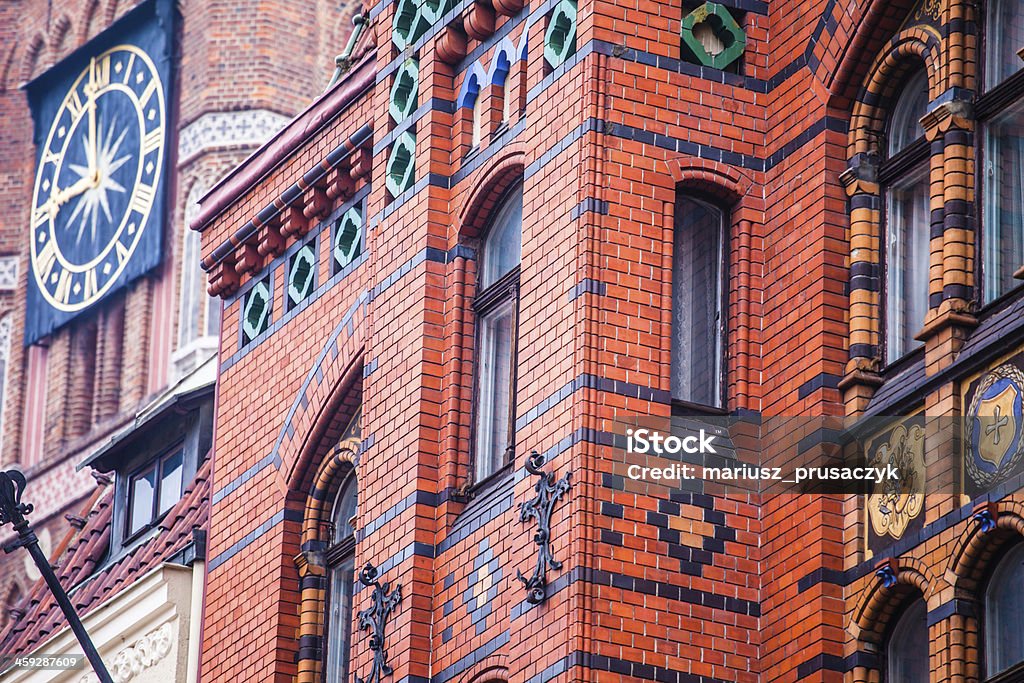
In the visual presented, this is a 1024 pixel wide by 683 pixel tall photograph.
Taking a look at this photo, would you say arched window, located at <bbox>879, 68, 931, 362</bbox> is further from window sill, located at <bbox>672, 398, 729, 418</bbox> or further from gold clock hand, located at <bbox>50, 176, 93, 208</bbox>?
gold clock hand, located at <bbox>50, 176, 93, 208</bbox>

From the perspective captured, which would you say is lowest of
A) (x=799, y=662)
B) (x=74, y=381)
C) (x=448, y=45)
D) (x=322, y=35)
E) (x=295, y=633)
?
(x=799, y=662)

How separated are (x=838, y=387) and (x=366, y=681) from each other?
12.4ft

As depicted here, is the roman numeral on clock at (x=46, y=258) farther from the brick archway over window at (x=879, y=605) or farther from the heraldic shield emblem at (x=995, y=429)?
the heraldic shield emblem at (x=995, y=429)

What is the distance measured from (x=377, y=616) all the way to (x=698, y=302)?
295 centimetres

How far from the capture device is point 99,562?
27703 millimetres

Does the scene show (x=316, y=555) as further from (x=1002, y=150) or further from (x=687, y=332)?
(x=1002, y=150)

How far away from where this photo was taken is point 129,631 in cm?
2420

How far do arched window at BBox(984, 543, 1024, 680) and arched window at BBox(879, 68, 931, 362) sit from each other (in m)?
1.86

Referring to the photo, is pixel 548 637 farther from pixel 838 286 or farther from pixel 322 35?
pixel 322 35

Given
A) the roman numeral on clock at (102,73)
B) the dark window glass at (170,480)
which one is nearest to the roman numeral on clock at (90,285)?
the roman numeral on clock at (102,73)

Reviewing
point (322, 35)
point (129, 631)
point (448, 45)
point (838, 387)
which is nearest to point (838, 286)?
point (838, 387)

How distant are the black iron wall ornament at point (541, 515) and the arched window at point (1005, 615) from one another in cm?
257

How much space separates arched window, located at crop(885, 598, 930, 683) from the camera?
16.9 metres

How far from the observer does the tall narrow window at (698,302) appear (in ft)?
60.6
